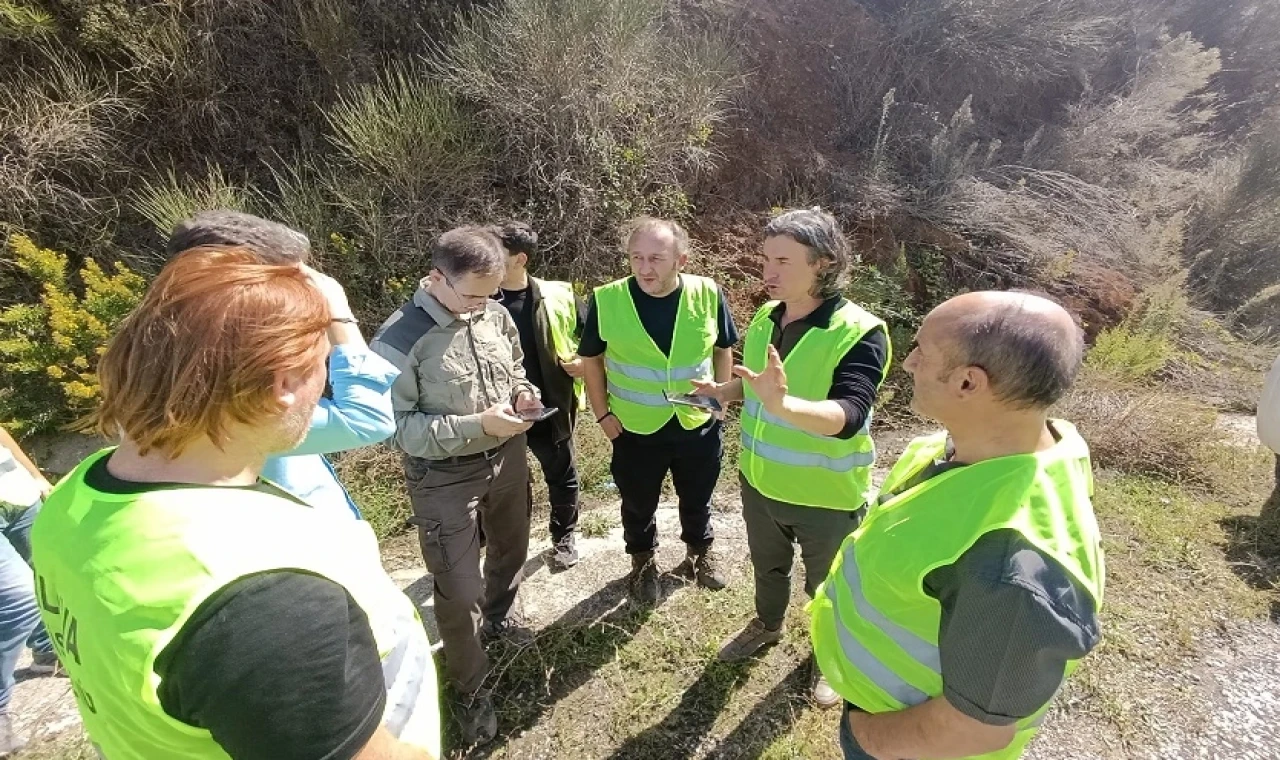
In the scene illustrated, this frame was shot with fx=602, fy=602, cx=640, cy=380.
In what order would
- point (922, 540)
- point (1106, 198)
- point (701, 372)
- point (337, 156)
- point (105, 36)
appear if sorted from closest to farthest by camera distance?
point (922, 540) < point (701, 372) < point (105, 36) < point (337, 156) < point (1106, 198)

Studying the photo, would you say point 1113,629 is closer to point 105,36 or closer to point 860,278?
point 860,278

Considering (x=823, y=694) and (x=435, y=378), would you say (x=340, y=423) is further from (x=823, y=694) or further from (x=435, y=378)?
(x=823, y=694)

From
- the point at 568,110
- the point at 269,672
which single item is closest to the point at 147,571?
the point at 269,672

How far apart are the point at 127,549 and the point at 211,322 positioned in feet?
1.03

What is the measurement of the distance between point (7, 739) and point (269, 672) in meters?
2.74

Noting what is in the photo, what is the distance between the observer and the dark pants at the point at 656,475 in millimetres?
2971

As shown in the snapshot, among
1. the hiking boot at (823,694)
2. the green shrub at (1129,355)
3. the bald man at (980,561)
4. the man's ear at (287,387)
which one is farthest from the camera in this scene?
the green shrub at (1129,355)

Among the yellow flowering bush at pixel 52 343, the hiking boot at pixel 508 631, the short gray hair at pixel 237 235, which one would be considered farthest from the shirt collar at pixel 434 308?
the yellow flowering bush at pixel 52 343

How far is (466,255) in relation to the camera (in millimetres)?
2121

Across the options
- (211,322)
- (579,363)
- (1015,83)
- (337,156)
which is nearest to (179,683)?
(211,322)

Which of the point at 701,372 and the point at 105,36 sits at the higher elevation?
the point at 105,36

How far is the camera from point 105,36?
5.14 metres

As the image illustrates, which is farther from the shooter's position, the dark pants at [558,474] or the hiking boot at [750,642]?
the dark pants at [558,474]

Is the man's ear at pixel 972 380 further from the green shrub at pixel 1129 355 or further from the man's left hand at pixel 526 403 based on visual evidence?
the green shrub at pixel 1129 355
